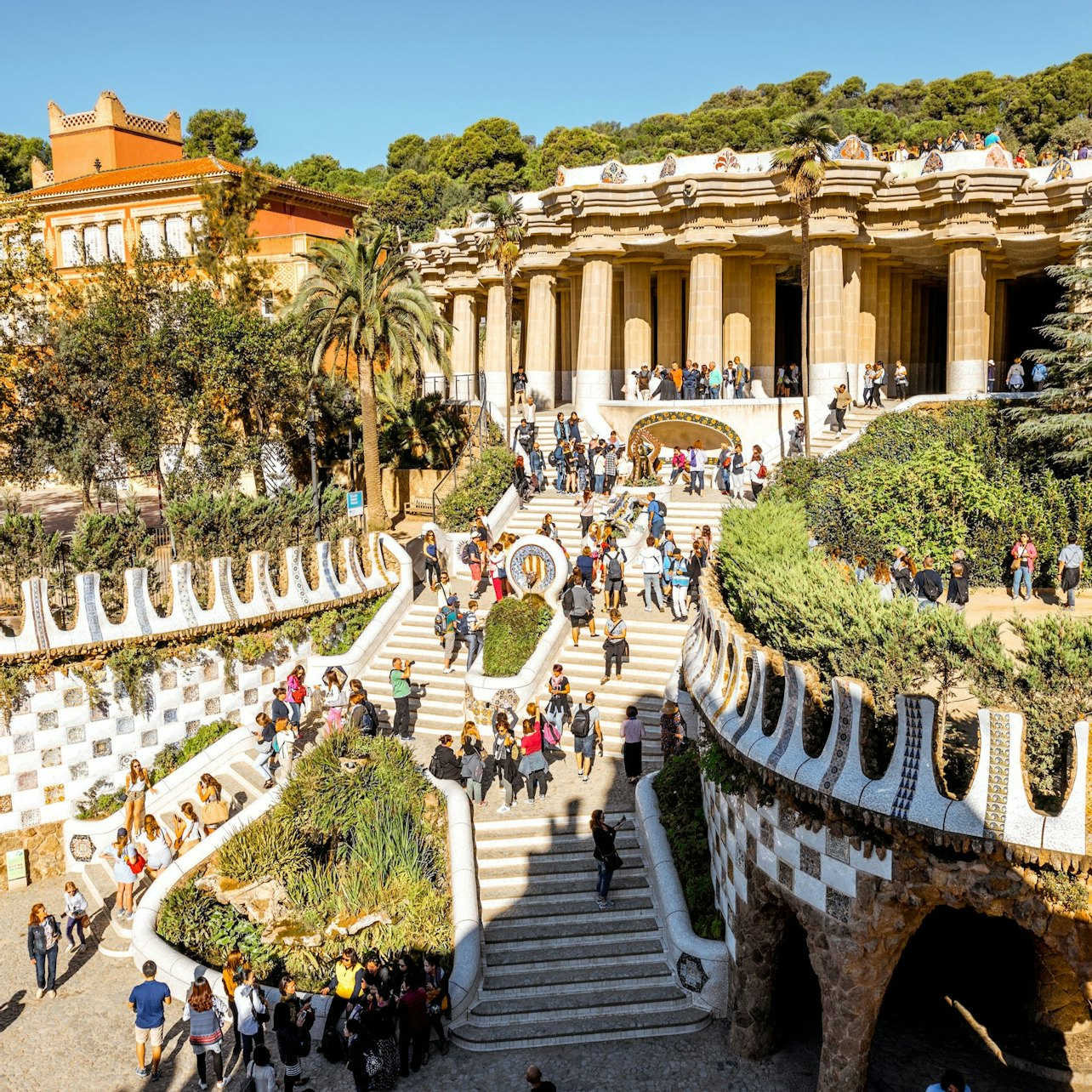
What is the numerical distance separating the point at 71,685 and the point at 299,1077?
9646mm

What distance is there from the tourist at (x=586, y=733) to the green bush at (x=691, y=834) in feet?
3.96

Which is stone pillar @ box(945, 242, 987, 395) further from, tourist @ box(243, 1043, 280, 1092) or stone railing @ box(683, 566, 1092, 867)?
tourist @ box(243, 1043, 280, 1092)

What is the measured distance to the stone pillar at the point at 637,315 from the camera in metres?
36.2

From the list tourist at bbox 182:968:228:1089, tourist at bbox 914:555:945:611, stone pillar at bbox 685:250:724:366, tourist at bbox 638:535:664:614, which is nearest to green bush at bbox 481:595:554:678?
tourist at bbox 638:535:664:614

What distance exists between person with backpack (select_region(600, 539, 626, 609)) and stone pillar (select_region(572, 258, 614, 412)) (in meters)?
13.2

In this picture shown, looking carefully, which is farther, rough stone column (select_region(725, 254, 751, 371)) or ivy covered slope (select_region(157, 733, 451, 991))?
rough stone column (select_region(725, 254, 751, 371))

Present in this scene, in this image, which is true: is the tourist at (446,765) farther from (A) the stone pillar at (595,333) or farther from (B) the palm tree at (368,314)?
(A) the stone pillar at (595,333)

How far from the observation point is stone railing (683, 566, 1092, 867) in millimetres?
9250

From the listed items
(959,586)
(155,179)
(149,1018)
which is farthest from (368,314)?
(155,179)

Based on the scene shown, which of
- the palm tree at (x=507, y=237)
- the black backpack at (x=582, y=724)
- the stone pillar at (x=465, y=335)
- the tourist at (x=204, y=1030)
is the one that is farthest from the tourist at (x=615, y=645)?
the stone pillar at (x=465, y=335)

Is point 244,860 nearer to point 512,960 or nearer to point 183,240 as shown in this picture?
point 512,960

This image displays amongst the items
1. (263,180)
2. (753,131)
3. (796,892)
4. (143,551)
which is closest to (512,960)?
(796,892)

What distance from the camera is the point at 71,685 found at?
19.3m

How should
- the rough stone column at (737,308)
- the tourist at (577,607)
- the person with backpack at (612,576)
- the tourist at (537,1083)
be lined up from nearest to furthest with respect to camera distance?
the tourist at (537,1083) < the tourist at (577,607) < the person with backpack at (612,576) < the rough stone column at (737,308)
